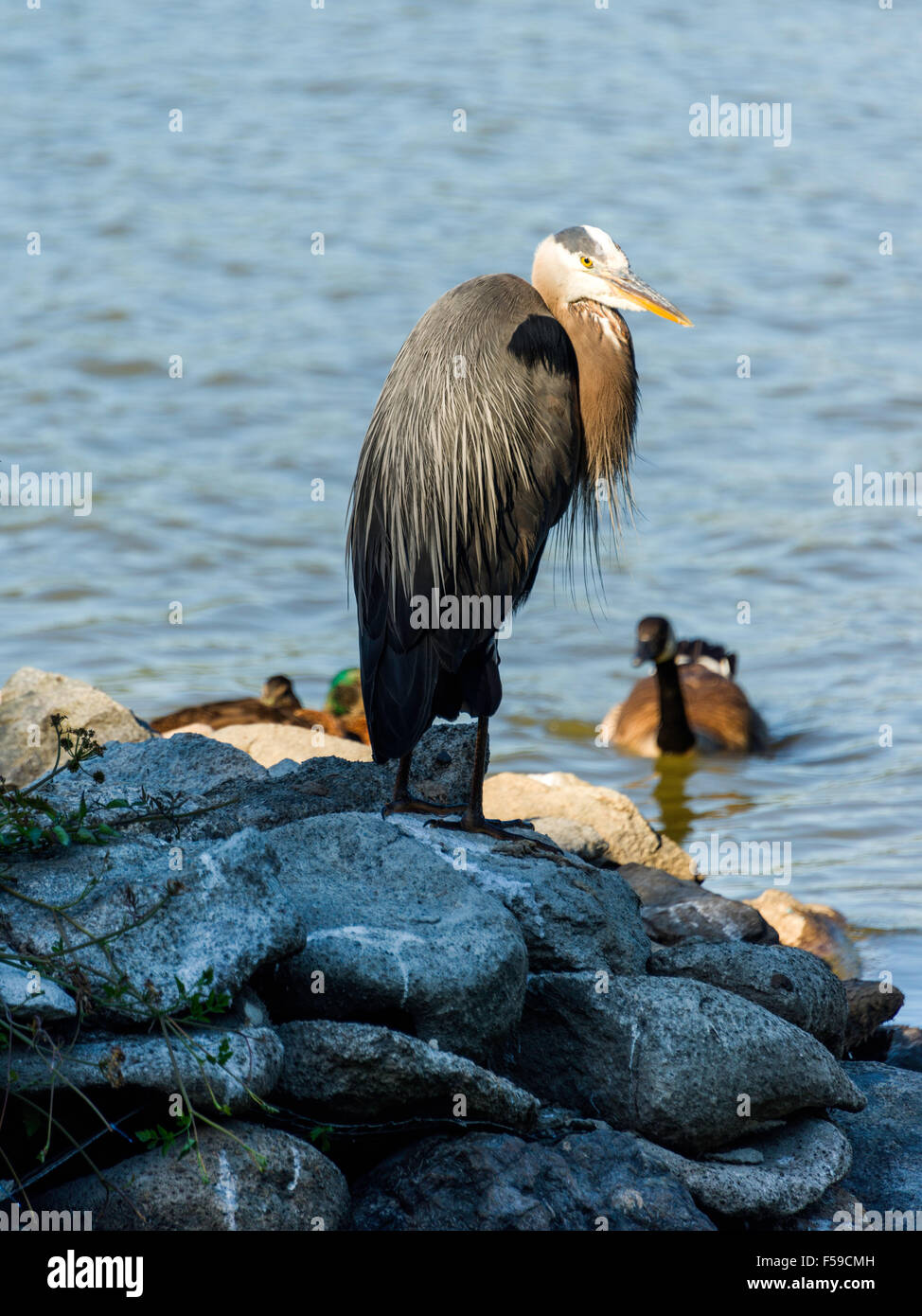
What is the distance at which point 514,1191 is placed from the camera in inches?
148

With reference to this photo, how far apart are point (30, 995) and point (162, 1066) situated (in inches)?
12.5

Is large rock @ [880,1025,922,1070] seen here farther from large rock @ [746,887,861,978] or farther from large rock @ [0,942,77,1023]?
large rock @ [0,942,77,1023]

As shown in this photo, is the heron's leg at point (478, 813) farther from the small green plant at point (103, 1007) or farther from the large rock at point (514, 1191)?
the small green plant at point (103, 1007)

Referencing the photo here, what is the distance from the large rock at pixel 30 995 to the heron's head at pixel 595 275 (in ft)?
9.58

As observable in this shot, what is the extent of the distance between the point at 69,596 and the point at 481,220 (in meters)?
7.86

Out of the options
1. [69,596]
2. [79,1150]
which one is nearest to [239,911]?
[79,1150]

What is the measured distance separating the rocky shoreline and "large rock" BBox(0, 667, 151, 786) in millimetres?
2062

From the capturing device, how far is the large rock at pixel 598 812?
7.31m

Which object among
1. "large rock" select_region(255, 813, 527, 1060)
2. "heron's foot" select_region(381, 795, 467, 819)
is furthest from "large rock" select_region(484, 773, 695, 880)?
"large rock" select_region(255, 813, 527, 1060)

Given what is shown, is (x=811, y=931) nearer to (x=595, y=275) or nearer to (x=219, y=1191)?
(x=595, y=275)

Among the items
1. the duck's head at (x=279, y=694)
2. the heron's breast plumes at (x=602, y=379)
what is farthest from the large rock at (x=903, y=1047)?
the duck's head at (x=279, y=694)

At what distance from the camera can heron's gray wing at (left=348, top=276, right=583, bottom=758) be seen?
5.15m
